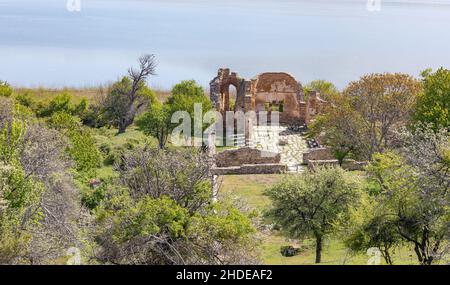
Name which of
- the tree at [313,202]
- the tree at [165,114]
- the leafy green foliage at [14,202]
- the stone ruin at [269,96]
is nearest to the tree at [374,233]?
the tree at [313,202]

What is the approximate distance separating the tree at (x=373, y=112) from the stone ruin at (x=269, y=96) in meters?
9.61

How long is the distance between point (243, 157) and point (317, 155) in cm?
342

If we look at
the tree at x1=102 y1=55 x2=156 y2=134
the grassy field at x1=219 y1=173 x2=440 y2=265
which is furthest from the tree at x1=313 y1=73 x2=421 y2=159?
the tree at x1=102 y1=55 x2=156 y2=134

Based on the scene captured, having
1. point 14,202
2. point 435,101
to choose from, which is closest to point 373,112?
point 435,101

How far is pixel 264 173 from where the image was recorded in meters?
29.4

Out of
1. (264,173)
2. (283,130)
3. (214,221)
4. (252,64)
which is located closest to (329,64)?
(252,64)

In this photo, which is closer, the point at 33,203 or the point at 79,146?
the point at 33,203

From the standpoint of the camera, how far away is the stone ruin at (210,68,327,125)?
3903 cm

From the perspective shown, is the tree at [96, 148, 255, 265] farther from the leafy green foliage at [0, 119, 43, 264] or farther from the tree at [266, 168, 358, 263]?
the tree at [266, 168, 358, 263]

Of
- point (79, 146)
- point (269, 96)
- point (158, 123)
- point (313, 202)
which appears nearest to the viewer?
point (313, 202)

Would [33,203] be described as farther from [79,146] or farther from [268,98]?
[268,98]

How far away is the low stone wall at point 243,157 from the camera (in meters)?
30.6

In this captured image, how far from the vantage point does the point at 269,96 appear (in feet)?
139
